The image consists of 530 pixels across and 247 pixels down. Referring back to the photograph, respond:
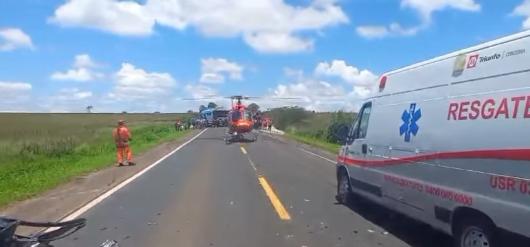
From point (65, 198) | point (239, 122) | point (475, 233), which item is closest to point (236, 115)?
point (239, 122)

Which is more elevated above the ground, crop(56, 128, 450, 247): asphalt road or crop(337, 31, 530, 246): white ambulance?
crop(337, 31, 530, 246): white ambulance

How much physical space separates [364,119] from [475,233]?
14.5 feet

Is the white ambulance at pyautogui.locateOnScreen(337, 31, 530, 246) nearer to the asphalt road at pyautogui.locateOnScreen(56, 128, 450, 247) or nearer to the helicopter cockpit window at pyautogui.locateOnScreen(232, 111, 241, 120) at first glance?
the asphalt road at pyautogui.locateOnScreen(56, 128, 450, 247)

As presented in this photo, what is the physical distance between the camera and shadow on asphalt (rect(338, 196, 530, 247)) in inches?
243

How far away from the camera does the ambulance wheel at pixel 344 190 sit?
11.7 meters

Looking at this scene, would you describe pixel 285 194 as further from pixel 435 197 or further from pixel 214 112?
pixel 214 112

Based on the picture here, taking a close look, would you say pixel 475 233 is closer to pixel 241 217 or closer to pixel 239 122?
pixel 241 217

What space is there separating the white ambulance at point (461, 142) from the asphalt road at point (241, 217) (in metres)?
0.63

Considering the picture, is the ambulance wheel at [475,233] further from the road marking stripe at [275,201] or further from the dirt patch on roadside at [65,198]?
the dirt patch on roadside at [65,198]

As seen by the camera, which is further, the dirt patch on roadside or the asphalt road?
the dirt patch on roadside

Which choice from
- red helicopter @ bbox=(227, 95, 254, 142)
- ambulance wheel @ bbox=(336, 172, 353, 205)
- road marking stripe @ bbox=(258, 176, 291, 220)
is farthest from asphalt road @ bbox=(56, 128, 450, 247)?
red helicopter @ bbox=(227, 95, 254, 142)

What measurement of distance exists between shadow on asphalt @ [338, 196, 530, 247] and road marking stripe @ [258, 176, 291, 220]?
1.23m

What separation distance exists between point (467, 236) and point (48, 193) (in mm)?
9849

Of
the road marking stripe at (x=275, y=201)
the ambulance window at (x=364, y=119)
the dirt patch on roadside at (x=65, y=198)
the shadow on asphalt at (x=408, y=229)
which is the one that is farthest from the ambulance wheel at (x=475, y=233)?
the dirt patch on roadside at (x=65, y=198)
